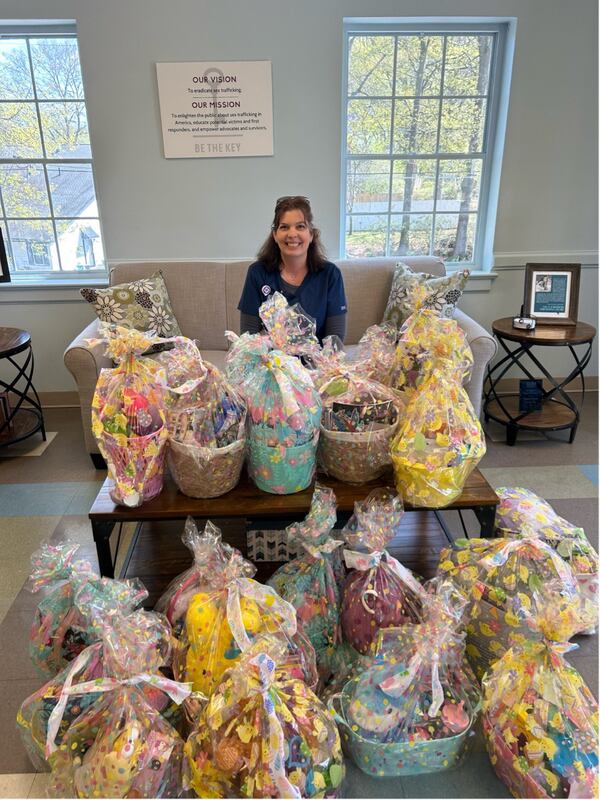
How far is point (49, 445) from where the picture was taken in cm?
322

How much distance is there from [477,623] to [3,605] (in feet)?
5.09

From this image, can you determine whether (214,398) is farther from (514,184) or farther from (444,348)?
(514,184)

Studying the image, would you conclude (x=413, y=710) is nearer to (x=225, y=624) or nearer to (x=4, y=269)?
(x=225, y=624)

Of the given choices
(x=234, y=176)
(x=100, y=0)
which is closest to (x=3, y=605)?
(x=234, y=176)

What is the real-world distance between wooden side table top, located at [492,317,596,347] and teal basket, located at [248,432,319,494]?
74.0 inches

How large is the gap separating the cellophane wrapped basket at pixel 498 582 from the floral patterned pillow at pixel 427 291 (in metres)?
1.58

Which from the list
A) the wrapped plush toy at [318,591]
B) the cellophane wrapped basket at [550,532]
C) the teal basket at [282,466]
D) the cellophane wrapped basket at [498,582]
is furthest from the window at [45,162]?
the cellophane wrapped basket at [498,582]

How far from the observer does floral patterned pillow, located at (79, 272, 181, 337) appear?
3033 millimetres

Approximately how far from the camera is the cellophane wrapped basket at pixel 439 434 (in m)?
1.47

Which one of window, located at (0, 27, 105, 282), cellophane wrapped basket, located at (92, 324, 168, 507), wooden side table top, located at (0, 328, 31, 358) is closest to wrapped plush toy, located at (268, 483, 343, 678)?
cellophane wrapped basket, located at (92, 324, 168, 507)

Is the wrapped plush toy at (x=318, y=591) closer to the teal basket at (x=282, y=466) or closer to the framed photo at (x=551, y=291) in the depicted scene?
the teal basket at (x=282, y=466)

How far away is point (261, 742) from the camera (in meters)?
1.14

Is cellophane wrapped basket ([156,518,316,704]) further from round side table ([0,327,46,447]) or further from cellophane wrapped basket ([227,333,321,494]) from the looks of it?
round side table ([0,327,46,447])

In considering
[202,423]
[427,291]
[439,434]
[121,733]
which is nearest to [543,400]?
[427,291]
